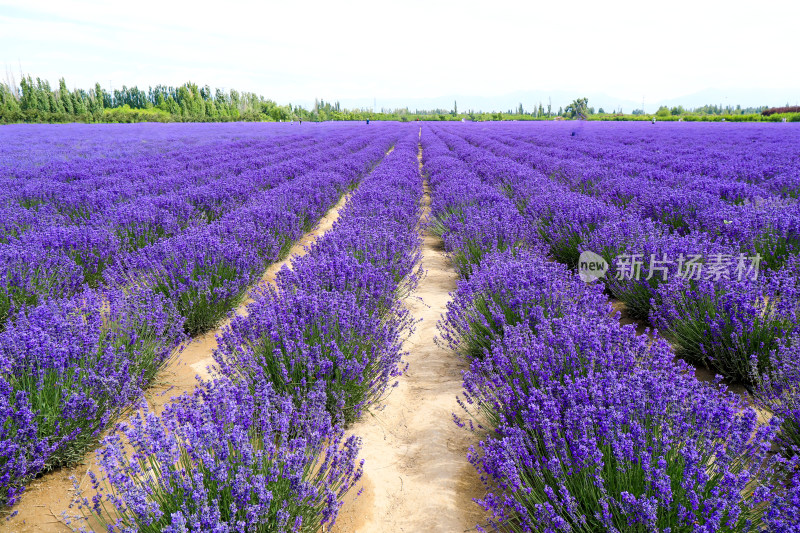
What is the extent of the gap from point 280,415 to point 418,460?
879 mm

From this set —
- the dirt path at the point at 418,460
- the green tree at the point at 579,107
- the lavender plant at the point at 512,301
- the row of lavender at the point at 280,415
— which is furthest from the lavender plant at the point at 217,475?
the green tree at the point at 579,107

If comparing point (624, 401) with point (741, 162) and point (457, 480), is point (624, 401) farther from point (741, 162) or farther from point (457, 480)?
point (741, 162)

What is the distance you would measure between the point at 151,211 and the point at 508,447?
5.03 meters

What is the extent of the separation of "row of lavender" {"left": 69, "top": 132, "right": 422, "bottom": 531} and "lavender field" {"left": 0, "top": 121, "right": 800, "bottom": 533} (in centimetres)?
1

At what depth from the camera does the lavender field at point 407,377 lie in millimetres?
1445

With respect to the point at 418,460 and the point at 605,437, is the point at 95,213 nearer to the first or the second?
the point at 418,460

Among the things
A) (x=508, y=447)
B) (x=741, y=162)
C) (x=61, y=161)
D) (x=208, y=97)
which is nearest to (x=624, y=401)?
(x=508, y=447)

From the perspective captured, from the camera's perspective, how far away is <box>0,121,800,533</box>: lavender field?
1445 millimetres

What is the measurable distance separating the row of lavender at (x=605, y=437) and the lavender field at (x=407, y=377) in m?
0.01

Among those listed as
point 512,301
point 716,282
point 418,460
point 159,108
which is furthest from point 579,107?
point 418,460

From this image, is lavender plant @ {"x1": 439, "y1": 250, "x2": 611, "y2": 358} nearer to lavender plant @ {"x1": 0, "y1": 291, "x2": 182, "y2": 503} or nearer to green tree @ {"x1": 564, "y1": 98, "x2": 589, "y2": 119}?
lavender plant @ {"x1": 0, "y1": 291, "x2": 182, "y2": 503}

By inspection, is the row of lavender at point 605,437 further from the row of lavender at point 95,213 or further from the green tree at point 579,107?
the green tree at point 579,107

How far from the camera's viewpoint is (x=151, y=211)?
523cm

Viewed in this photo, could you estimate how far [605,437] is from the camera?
5.13 feet
